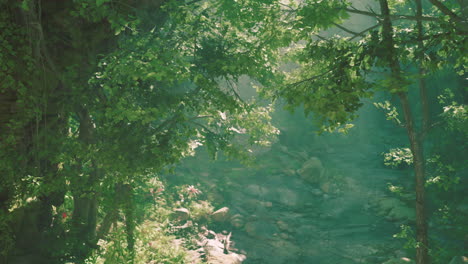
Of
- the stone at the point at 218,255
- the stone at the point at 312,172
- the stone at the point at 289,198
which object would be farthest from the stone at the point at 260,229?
the stone at the point at 312,172

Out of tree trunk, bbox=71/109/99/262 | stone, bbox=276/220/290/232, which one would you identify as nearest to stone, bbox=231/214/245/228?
stone, bbox=276/220/290/232

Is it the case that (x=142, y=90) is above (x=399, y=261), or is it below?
above

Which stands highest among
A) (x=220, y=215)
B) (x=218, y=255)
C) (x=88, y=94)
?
(x=88, y=94)

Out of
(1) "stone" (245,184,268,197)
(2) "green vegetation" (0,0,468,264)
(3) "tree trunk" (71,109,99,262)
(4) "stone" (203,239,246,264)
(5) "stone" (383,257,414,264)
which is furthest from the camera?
(1) "stone" (245,184,268,197)

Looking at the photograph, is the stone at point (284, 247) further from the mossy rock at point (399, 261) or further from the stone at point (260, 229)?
the mossy rock at point (399, 261)

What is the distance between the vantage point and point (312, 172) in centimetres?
1750

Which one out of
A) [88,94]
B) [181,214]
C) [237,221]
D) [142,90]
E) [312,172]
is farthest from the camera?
[312,172]

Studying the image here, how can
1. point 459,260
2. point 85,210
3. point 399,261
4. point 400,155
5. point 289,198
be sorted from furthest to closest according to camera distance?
point 289,198 → point 399,261 → point 459,260 → point 85,210 → point 400,155

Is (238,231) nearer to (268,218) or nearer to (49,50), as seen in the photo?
(268,218)

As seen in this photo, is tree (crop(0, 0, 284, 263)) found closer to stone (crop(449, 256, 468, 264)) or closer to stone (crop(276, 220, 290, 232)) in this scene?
stone (crop(276, 220, 290, 232))

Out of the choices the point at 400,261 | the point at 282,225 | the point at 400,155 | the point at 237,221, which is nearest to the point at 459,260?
the point at 400,261

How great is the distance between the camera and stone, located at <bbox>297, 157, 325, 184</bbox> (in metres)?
17.2

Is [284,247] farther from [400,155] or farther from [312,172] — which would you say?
[312,172]

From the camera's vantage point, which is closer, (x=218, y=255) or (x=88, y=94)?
(x=88, y=94)
